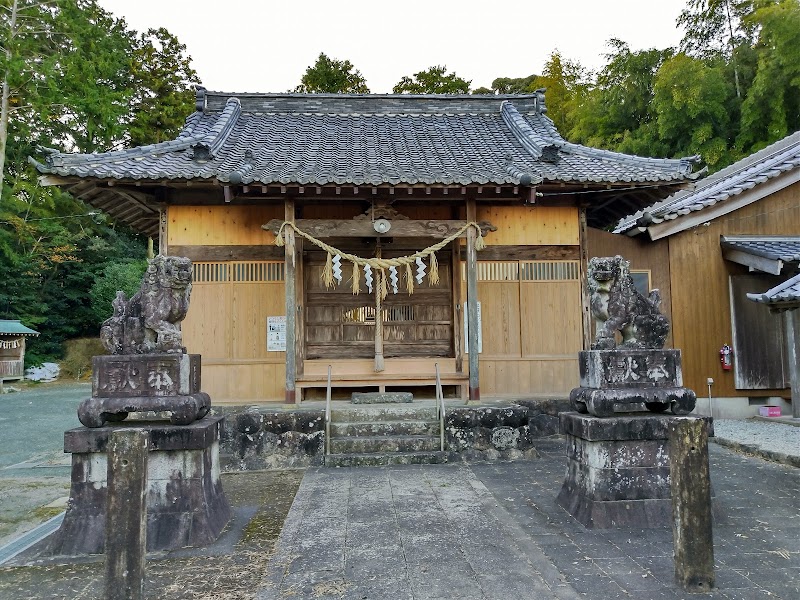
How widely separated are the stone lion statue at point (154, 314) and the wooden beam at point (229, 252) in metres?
4.34

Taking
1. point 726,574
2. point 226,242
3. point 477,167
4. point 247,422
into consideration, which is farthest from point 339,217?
point 726,574

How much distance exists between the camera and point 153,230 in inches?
494

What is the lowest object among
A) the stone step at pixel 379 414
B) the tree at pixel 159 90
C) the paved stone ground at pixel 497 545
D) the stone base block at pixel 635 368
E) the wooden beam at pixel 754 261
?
the paved stone ground at pixel 497 545

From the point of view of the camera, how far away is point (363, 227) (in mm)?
9312

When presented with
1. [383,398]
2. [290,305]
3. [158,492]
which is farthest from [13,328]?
[158,492]

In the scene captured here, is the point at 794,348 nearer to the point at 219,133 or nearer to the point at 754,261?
the point at 754,261

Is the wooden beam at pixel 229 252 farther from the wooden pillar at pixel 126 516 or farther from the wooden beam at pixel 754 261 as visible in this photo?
the wooden beam at pixel 754 261

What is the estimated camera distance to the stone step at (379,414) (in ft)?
28.3

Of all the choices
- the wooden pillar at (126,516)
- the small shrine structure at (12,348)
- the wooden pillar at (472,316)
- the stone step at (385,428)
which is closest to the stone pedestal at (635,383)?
the stone step at (385,428)

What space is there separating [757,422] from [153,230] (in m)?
14.0

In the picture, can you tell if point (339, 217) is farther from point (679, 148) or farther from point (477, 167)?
point (679, 148)

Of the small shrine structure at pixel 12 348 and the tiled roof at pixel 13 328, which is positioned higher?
the tiled roof at pixel 13 328

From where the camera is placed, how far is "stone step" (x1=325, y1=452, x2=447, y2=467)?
25.7 ft

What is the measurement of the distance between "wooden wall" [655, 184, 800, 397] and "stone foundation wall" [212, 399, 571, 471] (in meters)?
4.99
